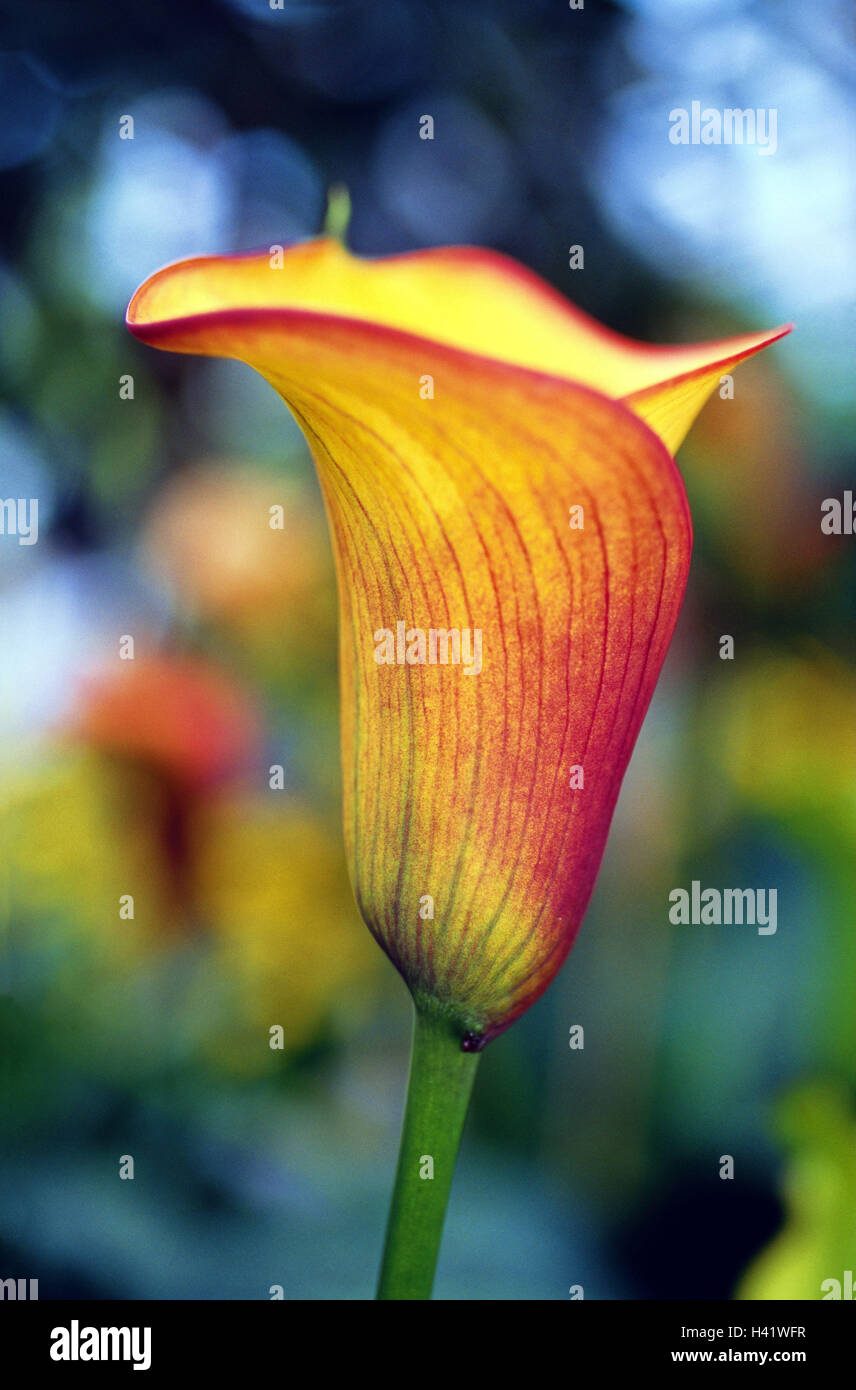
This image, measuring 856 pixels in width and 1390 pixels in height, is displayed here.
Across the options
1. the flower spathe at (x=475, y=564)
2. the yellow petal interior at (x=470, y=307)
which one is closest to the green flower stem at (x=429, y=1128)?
the flower spathe at (x=475, y=564)

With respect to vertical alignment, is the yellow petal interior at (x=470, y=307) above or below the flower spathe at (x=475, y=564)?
above

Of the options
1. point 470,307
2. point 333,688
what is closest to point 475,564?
point 470,307

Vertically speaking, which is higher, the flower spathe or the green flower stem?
the flower spathe

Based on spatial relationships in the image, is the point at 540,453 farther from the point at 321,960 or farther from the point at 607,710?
the point at 321,960

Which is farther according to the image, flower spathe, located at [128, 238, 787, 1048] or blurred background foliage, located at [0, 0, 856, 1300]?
blurred background foliage, located at [0, 0, 856, 1300]

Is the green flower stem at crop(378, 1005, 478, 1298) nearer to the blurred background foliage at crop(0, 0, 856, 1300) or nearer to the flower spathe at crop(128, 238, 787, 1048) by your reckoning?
the flower spathe at crop(128, 238, 787, 1048)

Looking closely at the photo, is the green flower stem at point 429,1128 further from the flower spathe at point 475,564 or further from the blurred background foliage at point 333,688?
the blurred background foliage at point 333,688

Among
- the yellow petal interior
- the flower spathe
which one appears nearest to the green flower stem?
the flower spathe
